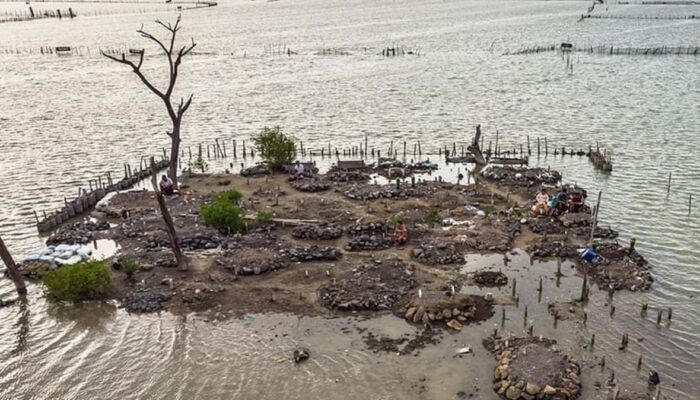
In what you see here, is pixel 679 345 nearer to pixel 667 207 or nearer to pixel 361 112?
pixel 667 207

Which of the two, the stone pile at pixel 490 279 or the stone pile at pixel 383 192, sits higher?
the stone pile at pixel 383 192

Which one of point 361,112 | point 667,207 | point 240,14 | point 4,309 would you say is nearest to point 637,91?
point 361,112

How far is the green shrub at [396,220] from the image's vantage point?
895 inches

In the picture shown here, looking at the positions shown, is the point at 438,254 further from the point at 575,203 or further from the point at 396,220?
the point at 575,203

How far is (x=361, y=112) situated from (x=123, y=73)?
36.3 metres

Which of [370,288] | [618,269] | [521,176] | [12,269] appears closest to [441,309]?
[370,288]

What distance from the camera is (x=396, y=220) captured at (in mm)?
23031

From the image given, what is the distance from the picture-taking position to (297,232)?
23.0 m

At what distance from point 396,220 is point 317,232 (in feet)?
10.2

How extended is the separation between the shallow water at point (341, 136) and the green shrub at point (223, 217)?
5.42m

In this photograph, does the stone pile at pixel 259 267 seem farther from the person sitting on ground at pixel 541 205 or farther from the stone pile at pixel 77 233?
the person sitting on ground at pixel 541 205

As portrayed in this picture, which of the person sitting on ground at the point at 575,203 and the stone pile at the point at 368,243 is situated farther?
the person sitting on ground at the point at 575,203

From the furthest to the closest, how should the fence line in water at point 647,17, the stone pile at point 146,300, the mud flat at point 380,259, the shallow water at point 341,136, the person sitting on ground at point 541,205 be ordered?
the fence line in water at point 647,17 → the person sitting on ground at point 541,205 → the stone pile at point 146,300 → the mud flat at point 380,259 → the shallow water at point 341,136

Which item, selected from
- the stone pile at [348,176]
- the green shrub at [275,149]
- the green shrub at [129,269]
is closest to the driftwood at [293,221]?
the green shrub at [129,269]
